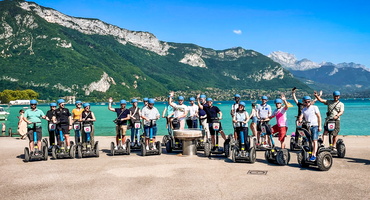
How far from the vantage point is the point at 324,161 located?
10812 mm

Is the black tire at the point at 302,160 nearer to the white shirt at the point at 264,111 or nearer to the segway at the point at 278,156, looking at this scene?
the segway at the point at 278,156

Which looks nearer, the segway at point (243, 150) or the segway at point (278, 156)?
the segway at point (278, 156)

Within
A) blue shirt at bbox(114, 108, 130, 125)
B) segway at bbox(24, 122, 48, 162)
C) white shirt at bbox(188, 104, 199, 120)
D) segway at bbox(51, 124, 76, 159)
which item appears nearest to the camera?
segway at bbox(24, 122, 48, 162)

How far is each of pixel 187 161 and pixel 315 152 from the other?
446 centimetres

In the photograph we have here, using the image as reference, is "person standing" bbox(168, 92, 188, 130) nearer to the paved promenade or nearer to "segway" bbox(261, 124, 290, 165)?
the paved promenade

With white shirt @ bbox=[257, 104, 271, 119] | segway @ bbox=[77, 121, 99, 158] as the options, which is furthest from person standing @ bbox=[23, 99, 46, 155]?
white shirt @ bbox=[257, 104, 271, 119]

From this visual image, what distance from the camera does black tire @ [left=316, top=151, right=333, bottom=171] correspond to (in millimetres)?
10695

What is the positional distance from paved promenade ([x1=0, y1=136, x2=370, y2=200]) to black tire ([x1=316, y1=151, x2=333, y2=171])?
0.18 metres

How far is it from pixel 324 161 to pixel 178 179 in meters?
4.50

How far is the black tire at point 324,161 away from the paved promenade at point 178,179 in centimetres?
18

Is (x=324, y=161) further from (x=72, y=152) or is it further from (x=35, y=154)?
(x=35, y=154)

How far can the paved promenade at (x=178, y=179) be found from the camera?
853 cm

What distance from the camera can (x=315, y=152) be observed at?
11.1m

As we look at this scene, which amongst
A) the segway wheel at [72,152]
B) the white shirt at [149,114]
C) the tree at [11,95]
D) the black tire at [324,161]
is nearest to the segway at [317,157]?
the black tire at [324,161]
